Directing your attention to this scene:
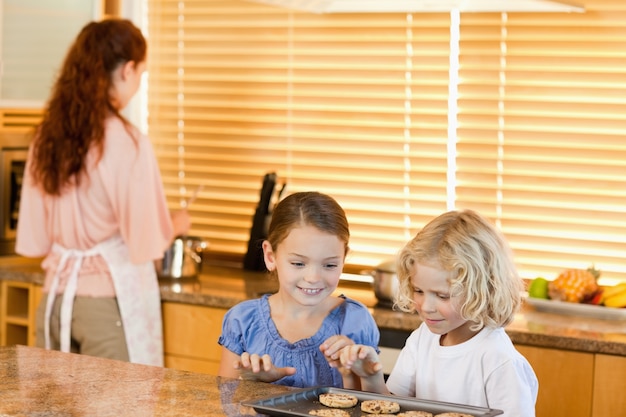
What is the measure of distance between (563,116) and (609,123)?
15 cm

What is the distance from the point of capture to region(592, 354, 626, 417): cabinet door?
2.86 m

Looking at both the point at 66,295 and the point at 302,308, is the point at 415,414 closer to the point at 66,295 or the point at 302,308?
the point at 302,308

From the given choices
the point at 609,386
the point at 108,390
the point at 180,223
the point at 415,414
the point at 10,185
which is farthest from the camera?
the point at 10,185

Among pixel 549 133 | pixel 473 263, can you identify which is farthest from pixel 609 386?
pixel 473 263

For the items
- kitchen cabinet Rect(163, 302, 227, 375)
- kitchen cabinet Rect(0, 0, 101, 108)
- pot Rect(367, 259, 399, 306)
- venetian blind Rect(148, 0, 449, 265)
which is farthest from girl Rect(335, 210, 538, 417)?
kitchen cabinet Rect(0, 0, 101, 108)

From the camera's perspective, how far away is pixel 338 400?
5.84 feet

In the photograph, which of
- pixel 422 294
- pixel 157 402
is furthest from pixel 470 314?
pixel 157 402

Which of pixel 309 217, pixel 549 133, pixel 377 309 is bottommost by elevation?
pixel 377 309

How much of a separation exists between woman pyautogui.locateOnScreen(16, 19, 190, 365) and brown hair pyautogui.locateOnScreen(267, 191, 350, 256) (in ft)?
3.80

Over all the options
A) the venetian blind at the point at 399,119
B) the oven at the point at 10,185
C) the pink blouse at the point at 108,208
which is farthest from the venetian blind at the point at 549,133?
the oven at the point at 10,185

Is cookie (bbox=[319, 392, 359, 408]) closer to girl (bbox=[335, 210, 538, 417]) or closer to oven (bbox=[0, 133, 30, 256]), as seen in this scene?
girl (bbox=[335, 210, 538, 417])

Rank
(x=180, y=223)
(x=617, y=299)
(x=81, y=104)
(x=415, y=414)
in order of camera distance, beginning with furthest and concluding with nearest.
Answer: (x=180, y=223) < (x=81, y=104) < (x=617, y=299) < (x=415, y=414)

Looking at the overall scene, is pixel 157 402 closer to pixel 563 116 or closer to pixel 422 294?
pixel 422 294

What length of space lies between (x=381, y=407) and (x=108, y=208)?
1813 millimetres
